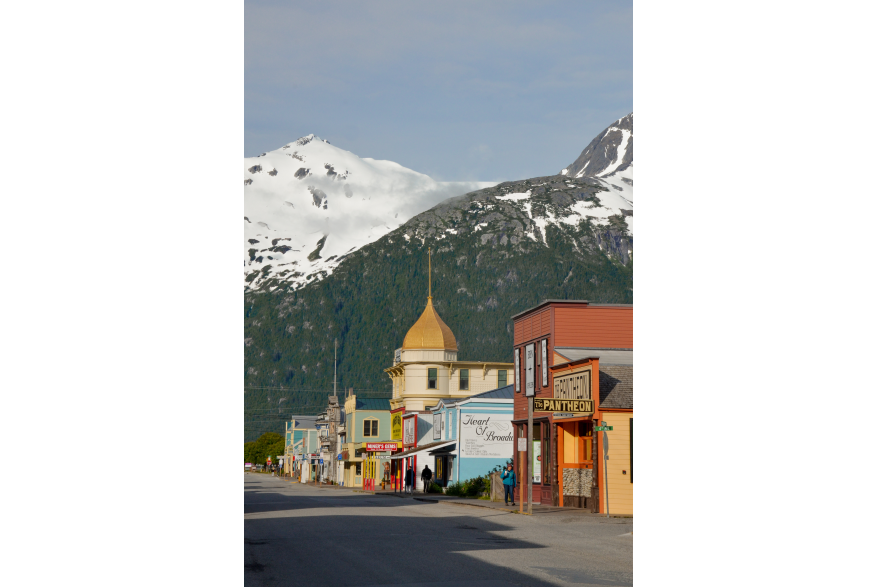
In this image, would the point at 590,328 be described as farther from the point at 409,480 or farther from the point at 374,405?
the point at 374,405

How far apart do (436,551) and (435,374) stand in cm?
5695

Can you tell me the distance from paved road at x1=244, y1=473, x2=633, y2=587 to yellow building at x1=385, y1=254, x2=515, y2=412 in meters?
45.5

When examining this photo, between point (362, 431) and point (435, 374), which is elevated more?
point (435, 374)

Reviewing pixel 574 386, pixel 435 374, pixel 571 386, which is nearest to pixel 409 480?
pixel 435 374

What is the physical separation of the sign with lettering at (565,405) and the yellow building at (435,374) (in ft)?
137

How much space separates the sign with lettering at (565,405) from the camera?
27516 millimetres

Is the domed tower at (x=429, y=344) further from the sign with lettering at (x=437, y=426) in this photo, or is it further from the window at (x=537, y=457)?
the window at (x=537, y=457)

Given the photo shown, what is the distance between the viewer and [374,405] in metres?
82.5

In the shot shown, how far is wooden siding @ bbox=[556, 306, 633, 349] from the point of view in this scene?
34750 mm
